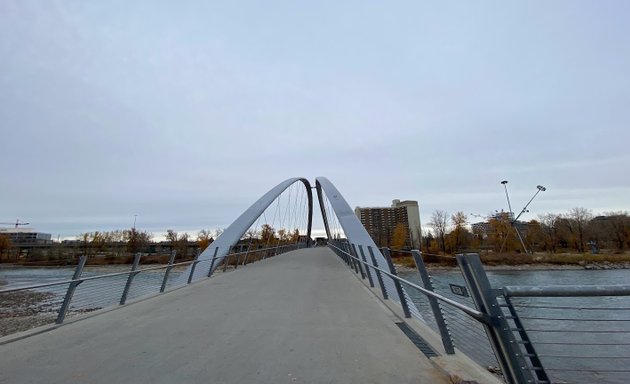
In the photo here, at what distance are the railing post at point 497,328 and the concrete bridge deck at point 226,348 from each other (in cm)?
80

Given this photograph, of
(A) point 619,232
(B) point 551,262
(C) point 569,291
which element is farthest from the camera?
(A) point 619,232

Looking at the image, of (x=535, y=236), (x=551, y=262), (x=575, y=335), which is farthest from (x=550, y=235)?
(x=575, y=335)

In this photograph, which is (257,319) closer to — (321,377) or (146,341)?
(146,341)

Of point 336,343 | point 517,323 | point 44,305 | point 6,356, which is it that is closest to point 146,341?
point 6,356

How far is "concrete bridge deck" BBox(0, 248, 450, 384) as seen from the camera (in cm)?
306

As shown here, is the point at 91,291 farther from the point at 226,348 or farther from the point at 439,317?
the point at 439,317

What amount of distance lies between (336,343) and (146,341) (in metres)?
2.27

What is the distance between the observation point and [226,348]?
3816 millimetres

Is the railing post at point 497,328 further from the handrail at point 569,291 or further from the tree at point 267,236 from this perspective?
the tree at point 267,236

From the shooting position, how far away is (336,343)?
3.99m

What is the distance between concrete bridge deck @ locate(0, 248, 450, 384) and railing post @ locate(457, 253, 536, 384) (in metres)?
0.80

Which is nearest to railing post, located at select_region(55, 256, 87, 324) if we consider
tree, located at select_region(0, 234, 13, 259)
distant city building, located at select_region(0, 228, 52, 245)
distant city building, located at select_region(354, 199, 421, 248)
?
tree, located at select_region(0, 234, 13, 259)

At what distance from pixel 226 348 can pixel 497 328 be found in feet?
9.21

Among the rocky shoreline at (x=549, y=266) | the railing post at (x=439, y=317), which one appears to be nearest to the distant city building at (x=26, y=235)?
the rocky shoreline at (x=549, y=266)
